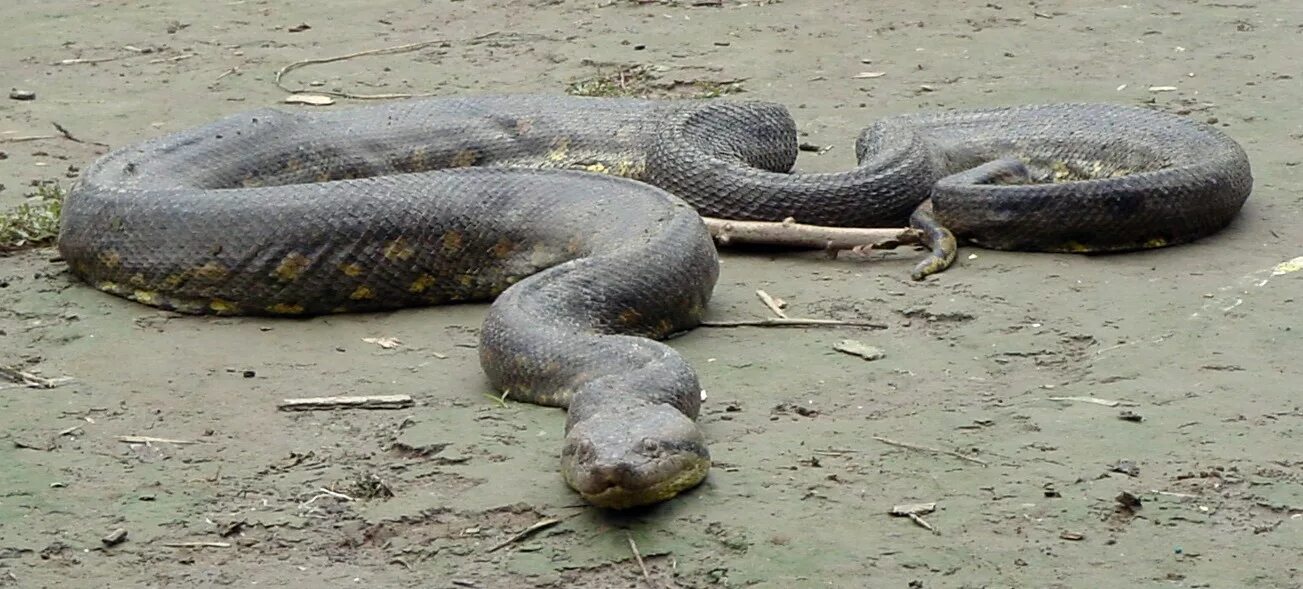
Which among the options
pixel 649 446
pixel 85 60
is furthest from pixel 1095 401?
pixel 85 60

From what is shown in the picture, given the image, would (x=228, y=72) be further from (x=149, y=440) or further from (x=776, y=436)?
(x=776, y=436)

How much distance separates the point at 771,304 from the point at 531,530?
7.78 ft

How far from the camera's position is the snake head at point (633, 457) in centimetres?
500

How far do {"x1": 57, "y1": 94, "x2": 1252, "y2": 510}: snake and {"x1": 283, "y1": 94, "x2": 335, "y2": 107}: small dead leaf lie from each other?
1583mm

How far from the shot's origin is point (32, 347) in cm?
689

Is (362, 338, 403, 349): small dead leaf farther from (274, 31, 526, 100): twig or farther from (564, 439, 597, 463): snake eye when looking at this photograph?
(274, 31, 526, 100): twig

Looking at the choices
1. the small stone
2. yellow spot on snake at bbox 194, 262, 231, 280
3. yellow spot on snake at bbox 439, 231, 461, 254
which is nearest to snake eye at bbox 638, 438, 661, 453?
Result: the small stone

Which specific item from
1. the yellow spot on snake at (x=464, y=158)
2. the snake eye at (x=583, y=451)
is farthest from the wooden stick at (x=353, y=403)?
the yellow spot on snake at (x=464, y=158)

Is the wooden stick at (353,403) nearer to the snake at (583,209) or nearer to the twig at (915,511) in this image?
the snake at (583,209)

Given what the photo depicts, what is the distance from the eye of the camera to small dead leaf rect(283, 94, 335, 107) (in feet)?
35.8

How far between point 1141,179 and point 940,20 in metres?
4.93

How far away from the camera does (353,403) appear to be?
6.15 metres

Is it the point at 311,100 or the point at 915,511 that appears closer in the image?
the point at 915,511

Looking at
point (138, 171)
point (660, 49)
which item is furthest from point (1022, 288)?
point (660, 49)
